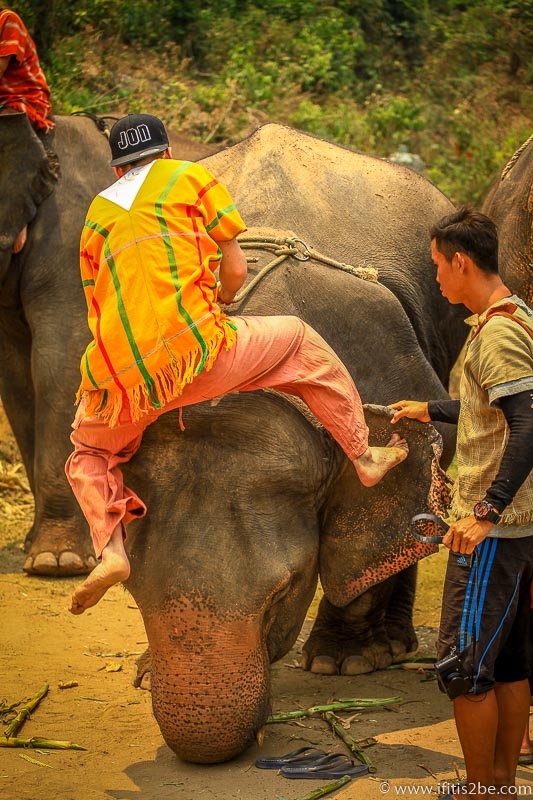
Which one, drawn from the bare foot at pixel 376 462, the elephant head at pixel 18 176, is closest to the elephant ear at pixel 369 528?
the bare foot at pixel 376 462

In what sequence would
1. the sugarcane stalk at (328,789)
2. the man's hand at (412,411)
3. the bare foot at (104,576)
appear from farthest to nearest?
the man's hand at (412,411), the sugarcane stalk at (328,789), the bare foot at (104,576)

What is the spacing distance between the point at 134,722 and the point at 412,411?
1476 mm

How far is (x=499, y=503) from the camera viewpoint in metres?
3.14

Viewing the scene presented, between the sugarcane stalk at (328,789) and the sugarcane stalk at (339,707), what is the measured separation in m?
0.54

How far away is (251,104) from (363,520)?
711 centimetres

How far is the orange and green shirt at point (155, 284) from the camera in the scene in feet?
11.3

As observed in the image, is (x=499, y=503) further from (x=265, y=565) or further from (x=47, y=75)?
(x=47, y=75)

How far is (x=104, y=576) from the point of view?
11.0 feet

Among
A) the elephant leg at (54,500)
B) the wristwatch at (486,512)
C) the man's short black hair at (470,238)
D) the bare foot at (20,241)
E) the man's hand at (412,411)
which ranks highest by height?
the man's short black hair at (470,238)

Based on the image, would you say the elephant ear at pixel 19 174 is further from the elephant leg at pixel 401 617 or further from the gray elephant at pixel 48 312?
the elephant leg at pixel 401 617

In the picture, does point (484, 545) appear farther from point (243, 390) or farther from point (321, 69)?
point (321, 69)

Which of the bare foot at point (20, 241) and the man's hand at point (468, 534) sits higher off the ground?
the man's hand at point (468, 534)

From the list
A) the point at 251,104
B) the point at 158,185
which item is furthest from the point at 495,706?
the point at 251,104

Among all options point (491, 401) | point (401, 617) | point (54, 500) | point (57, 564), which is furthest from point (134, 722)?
point (54, 500)
